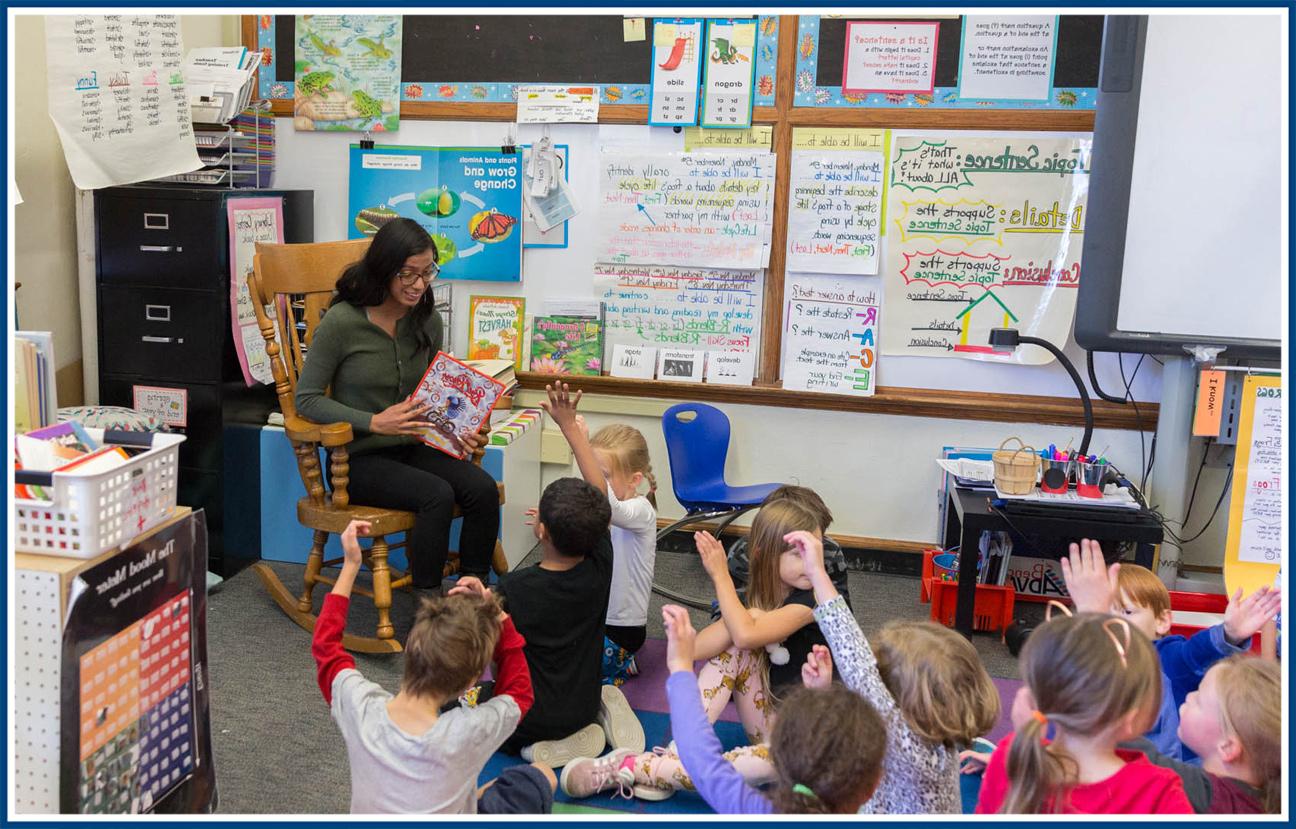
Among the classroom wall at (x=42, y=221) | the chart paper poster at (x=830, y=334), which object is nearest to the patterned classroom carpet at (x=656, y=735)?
the chart paper poster at (x=830, y=334)

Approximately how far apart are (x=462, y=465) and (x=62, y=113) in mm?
1568

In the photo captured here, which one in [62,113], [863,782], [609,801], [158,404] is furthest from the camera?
[158,404]

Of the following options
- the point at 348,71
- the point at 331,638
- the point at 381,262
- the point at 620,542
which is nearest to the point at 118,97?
the point at 348,71

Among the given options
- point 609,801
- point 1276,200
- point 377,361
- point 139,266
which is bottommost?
point 609,801

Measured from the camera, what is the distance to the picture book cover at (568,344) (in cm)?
416

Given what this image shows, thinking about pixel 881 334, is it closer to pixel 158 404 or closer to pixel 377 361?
pixel 377 361

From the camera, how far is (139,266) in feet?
11.8

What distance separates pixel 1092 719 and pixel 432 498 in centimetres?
201

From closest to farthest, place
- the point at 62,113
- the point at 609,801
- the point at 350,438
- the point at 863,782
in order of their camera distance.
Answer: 1. the point at 863,782
2. the point at 609,801
3. the point at 350,438
4. the point at 62,113

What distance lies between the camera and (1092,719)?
61.4 inches

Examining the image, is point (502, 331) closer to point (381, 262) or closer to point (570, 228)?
point (570, 228)

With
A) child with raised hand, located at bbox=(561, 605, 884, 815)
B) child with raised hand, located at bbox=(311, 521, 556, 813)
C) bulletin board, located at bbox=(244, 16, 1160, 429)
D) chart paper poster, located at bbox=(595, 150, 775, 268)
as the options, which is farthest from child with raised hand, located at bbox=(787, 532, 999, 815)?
chart paper poster, located at bbox=(595, 150, 775, 268)

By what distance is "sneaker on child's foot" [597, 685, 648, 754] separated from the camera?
2641 millimetres

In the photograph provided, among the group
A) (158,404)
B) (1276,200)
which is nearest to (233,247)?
(158,404)
